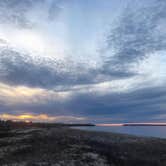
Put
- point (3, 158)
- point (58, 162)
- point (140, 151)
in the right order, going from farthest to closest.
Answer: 1. point (140, 151)
2. point (3, 158)
3. point (58, 162)

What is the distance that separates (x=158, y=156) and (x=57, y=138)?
13295 mm

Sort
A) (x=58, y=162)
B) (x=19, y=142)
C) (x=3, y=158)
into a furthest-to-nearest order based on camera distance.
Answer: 1. (x=19, y=142)
2. (x=3, y=158)
3. (x=58, y=162)

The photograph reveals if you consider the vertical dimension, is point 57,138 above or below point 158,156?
above

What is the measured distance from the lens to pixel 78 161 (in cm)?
2142

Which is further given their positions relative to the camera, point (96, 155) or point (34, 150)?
point (34, 150)

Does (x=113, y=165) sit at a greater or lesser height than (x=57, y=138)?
Answer: lesser

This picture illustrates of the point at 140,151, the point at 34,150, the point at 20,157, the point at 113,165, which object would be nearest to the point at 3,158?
the point at 20,157

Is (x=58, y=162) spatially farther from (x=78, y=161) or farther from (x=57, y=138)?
(x=57, y=138)

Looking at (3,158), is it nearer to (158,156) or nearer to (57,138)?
(57,138)

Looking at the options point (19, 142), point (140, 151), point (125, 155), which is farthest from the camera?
point (19, 142)

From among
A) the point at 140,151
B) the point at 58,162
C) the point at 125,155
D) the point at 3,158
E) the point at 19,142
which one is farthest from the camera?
the point at 19,142

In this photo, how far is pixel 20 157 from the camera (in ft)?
76.5

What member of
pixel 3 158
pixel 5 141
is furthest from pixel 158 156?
pixel 5 141

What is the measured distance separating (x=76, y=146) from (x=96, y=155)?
148 inches
